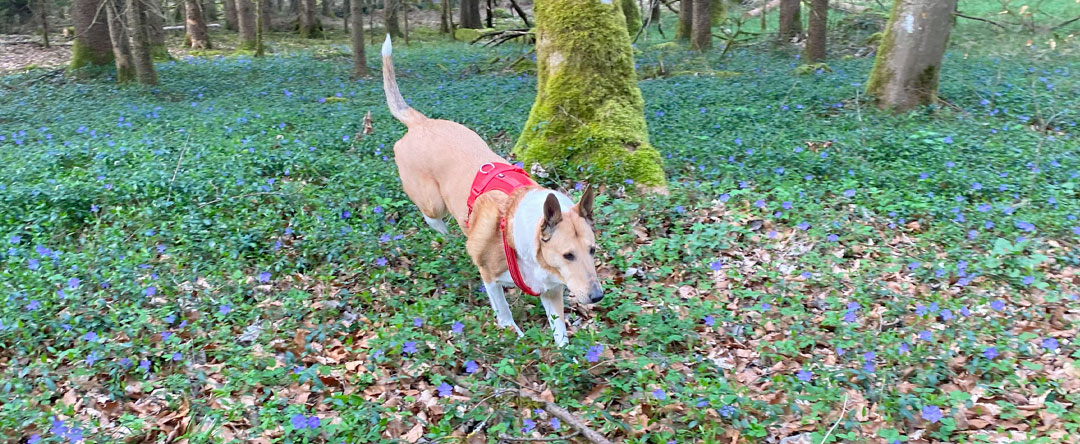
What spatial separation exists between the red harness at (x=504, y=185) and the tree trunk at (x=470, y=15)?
79.9ft

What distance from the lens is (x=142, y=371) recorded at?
394 centimetres

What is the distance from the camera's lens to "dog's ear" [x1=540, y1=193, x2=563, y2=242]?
12.2 ft

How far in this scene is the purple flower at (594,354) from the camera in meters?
3.89

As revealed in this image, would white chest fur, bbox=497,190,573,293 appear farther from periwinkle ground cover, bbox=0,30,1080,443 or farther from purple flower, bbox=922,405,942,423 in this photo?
purple flower, bbox=922,405,942,423

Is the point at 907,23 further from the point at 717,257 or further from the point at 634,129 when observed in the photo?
the point at 717,257

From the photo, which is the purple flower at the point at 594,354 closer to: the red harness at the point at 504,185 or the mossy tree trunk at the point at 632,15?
the red harness at the point at 504,185

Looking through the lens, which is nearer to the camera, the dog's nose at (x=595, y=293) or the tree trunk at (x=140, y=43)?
the dog's nose at (x=595, y=293)

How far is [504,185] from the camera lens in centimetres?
454

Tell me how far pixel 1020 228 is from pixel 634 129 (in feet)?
11.2

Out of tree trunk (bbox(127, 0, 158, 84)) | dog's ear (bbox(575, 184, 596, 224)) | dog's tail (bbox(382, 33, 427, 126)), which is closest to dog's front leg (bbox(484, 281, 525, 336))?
dog's ear (bbox(575, 184, 596, 224))

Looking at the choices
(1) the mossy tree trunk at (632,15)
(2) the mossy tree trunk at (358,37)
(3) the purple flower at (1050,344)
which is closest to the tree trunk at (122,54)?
(2) the mossy tree trunk at (358,37)

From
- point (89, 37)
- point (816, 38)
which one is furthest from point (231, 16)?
point (816, 38)

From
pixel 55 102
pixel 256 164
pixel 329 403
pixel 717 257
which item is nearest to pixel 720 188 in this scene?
pixel 717 257

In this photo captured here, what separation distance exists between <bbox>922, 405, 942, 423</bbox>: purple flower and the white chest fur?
196 cm
